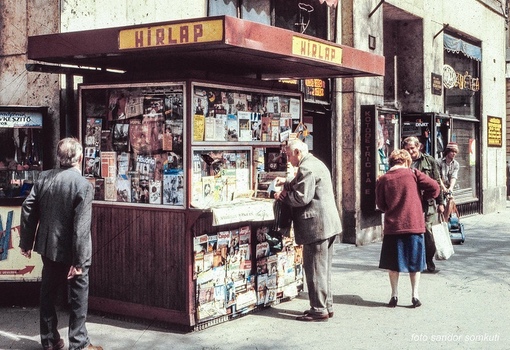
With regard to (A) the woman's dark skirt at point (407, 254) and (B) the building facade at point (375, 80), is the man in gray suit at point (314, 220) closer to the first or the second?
(A) the woman's dark skirt at point (407, 254)

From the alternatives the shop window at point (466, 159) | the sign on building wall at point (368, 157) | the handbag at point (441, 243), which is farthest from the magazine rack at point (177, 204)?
the shop window at point (466, 159)

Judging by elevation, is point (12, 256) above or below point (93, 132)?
below

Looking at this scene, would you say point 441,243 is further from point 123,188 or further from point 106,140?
point 106,140

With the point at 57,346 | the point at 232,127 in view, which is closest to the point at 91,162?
the point at 232,127

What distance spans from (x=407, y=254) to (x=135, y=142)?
305 centimetres

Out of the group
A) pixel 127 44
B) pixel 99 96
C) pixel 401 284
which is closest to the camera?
pixel 127 44

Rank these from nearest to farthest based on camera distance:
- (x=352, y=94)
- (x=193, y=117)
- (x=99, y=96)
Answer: (x=193, y=117), (x=99, y=96), (x=352, y=94)

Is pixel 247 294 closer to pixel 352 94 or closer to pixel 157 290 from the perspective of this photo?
pixel 157 290

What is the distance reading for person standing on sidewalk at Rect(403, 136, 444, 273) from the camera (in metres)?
8.66

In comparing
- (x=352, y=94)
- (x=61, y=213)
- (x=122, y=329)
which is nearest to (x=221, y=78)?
(x=61, y=213)

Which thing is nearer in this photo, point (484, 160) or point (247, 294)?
point (247, 294)

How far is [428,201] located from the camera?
28.6ft

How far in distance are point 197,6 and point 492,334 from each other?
211 inches

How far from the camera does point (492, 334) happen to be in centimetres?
612
